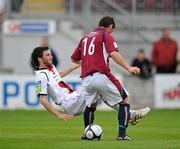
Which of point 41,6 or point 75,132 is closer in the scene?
point 75,132

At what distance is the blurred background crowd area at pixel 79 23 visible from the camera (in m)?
28.6

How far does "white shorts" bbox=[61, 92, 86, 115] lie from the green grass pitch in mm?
511

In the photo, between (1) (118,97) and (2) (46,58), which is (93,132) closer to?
(1) (118,97)

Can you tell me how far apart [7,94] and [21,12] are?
432 cm

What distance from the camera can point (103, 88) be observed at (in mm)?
14266

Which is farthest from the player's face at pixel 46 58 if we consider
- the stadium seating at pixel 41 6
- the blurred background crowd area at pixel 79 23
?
the stadium seating at pixel 41 6

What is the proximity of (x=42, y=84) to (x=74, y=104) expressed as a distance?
A: 0.69m

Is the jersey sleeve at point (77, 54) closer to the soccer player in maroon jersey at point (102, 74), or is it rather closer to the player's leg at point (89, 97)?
the soccer player in maroon jersey at point (102, 74)

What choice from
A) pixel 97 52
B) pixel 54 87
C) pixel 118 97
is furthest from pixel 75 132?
pixel 97 52

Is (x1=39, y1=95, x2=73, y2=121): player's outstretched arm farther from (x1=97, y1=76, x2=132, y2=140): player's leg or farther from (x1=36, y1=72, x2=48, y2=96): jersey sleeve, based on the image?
(x1=97, y1=76, x2=132, y2=140): player's leg

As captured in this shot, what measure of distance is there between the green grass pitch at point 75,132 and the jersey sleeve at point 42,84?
83 cm

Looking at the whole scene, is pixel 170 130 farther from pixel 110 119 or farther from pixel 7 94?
pixel 7 94

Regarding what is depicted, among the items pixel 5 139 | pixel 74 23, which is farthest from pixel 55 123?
pixel 74 23

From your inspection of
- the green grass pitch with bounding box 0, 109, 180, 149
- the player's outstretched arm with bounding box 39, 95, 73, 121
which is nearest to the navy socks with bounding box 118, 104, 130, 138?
the green grass pitch with bounding box 0, 109, 180, 149
